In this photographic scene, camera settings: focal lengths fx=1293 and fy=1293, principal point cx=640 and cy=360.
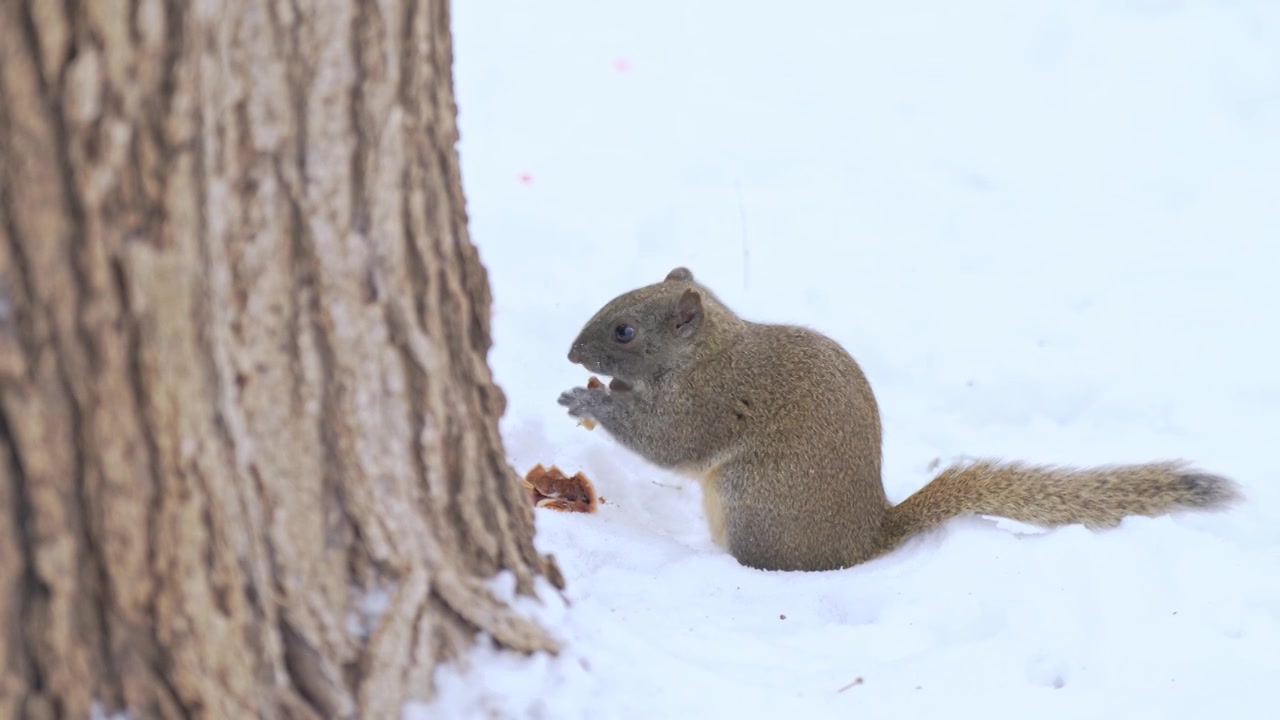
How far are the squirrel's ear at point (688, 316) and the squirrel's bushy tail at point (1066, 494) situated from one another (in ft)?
2.81

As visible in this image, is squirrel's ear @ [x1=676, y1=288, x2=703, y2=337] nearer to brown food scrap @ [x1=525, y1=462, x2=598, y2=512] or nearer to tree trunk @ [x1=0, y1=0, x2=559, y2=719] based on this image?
brown food scrap @ [x1=525, y1=462, x2=598, y2=512]

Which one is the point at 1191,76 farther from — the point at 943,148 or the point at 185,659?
the point at 185,659

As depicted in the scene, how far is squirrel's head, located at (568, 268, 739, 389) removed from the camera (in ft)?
13.1

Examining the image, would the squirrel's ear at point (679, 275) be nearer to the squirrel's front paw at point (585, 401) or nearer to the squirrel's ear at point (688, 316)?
the squirrel's ear at point (688, 316)

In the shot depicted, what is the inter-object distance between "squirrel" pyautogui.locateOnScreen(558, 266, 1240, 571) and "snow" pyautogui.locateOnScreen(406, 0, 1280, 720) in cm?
13

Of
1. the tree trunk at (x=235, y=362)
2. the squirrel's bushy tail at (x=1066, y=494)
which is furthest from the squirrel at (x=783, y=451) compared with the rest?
the tree trunk at (x=235, y=362)

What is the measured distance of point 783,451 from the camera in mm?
3775

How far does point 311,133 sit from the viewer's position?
6.32ft

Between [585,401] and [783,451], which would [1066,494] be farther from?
[585,401]

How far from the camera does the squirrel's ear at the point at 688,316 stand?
3977 millimetres

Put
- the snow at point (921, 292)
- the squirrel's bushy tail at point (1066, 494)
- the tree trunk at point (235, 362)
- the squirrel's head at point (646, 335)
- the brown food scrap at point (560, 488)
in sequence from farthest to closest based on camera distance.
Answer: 1. the squirrel's head at point (646, 335)
2. the brown food scrap at point (560, 488)
3. the squirrel's bushy tail at point (1066, 494)
4. the snow at point (921, 292)
5. the tree trunk at point (235, 362)

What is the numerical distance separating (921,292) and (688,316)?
1.61m

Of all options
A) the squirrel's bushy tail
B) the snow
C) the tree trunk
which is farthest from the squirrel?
the tree trunk

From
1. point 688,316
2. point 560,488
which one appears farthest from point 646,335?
point 560,488
